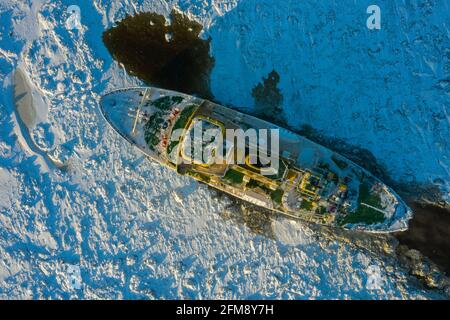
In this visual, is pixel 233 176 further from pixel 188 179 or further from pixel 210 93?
pixel 210 93

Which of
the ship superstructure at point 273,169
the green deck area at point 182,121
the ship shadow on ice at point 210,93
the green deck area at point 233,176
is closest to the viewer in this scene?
the ship superstructure at point 273,169

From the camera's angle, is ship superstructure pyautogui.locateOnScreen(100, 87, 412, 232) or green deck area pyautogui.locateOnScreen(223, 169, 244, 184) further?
green deck area pyautogui.locateOnScreen(223, 169, 244, 184)

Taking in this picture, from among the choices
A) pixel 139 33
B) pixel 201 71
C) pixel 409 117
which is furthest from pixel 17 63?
pixel 409 117

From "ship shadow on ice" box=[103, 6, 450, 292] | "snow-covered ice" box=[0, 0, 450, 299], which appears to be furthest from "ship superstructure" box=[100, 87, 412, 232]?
"snow-covered ice" box=[0, 0, 450, 299]

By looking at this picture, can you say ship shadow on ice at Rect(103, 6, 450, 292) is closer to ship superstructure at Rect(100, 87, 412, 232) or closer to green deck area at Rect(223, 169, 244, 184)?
ship superstructure at Rect(100, 87, 412, 232)

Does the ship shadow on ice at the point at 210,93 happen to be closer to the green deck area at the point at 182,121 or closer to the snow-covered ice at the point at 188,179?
the snow-covered ice at the point at 188,179

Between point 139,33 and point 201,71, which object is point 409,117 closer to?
point 201,71

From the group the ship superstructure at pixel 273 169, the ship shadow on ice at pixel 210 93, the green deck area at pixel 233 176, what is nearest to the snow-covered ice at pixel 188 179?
the ship shadow on ice at pixel 210 93
